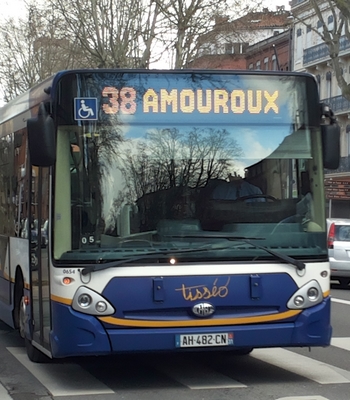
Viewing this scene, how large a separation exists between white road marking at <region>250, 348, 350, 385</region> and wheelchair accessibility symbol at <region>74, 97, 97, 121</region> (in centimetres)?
311

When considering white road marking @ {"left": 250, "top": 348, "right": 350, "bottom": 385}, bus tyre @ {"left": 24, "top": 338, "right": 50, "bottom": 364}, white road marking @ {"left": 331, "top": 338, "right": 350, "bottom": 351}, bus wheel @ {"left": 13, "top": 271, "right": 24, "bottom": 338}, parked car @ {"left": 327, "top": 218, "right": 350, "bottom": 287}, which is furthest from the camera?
parked car @ {"left": 327, "top": 218, "right": 350, "bottom": 287}

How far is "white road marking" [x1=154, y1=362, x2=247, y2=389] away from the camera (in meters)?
8.84

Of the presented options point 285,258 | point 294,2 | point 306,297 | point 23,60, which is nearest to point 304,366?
point 306,297

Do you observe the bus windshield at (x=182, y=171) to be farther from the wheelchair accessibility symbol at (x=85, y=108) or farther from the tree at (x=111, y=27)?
the tree at (x=111, y=27)

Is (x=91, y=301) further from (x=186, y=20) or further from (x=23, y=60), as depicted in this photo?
(x=23, y=60)

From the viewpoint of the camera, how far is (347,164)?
58000 millimetres

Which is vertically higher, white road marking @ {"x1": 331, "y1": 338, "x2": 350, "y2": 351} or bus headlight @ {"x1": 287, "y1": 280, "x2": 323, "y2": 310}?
bus headlight @ {"x1": 287, "y1": 280, "x2": 323, "y2": 310}

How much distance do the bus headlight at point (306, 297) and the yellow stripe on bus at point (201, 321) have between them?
0.06m

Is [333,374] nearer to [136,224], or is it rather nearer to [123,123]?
[136,224]

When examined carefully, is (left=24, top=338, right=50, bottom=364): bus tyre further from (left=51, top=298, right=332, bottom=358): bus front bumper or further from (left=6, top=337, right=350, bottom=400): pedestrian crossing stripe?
(left=51, top=298, right=332, bottom=358): bus front bumper

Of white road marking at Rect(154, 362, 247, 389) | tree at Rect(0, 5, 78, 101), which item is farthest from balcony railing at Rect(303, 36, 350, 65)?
white road marking at Rect(154, 362, 247, 389)

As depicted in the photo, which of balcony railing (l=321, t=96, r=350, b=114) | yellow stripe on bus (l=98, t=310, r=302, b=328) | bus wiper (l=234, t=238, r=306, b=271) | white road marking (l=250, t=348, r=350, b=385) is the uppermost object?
balcony railing (l=321, t=96, r=350, b=114)

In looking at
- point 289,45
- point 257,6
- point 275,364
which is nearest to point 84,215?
point 275,364

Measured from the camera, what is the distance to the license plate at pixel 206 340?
8.48m
